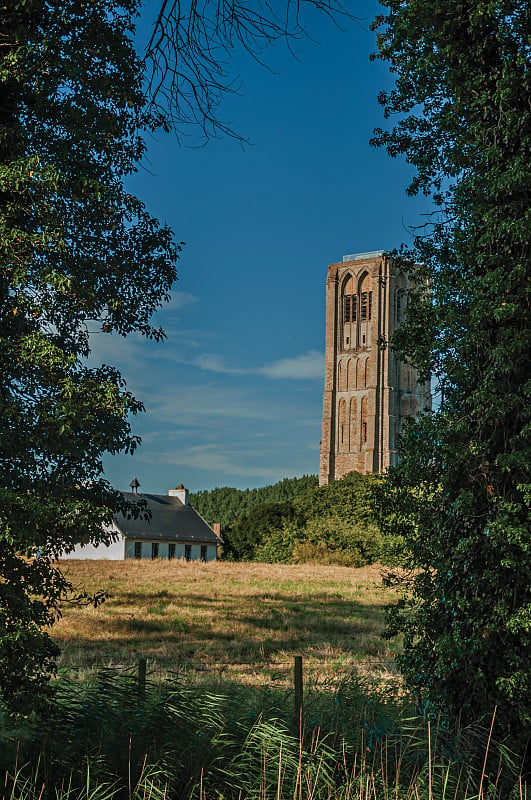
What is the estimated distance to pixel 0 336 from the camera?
8.10 metres

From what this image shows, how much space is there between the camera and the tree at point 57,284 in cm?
781

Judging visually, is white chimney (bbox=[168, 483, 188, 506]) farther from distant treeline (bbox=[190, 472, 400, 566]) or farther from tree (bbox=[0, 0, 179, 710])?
tree (bbox=[0, 0, 179, 710])

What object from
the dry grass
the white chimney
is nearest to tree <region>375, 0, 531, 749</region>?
the dry grass

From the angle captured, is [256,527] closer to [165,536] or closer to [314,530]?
[314,530]

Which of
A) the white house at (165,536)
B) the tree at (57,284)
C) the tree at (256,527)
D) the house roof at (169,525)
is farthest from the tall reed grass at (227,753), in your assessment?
the house roof at (169,525)

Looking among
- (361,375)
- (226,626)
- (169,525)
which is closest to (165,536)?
(169,525)

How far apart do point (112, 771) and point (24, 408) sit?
10.9ft

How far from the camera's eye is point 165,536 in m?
63.5

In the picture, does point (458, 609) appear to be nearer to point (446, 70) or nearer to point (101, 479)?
A: point (101, 479)

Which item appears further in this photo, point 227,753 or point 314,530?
point 314,530

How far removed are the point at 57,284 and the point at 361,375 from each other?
9650cm

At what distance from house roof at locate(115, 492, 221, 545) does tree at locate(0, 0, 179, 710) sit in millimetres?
52440

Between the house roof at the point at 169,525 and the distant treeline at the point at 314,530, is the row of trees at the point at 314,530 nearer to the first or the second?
the distant treeline at the point at 314,530

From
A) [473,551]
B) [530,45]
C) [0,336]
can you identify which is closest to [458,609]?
[473,551]
